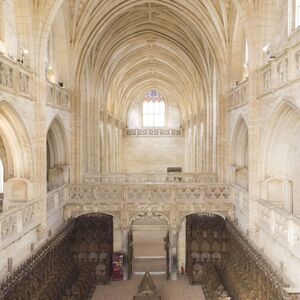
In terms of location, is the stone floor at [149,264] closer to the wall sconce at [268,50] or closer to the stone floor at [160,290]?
the stone floor at [160,290]

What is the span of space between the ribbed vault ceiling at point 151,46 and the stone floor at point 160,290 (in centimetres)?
1003

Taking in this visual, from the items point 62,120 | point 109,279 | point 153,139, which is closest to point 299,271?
point 109,279

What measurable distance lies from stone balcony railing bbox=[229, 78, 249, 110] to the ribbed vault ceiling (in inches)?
63.6

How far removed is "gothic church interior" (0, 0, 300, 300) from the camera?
45.8 feet

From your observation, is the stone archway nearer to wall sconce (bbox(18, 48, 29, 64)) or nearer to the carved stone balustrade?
the carved stone balustrade

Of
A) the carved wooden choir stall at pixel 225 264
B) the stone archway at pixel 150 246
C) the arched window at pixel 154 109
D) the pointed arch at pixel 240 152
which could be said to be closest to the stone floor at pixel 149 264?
the stone archway at pixel 150 246

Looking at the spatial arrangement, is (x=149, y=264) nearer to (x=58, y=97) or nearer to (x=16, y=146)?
(x=58, y=97)

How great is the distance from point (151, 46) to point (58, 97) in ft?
56.0

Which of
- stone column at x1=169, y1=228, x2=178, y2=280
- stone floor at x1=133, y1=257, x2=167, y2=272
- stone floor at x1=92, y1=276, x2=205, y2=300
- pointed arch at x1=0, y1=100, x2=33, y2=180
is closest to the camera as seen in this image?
pointed arch at x1=0, y1=100, x2=33, y2=180

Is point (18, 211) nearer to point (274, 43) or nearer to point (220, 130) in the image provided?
point (274, 43)

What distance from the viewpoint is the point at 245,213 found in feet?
56.8

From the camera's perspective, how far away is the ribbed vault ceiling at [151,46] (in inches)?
862

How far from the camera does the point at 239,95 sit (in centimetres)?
1920

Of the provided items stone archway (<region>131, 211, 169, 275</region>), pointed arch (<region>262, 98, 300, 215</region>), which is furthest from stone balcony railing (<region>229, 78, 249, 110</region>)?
stone archway (<region>131, 211, 169, 275</region>)
